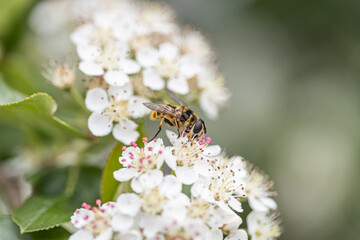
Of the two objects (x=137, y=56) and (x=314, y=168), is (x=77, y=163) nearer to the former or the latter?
(x=137, y=56)

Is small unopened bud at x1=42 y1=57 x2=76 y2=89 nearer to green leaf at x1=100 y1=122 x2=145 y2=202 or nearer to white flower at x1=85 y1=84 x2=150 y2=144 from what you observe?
white flower at x1=85 y1=84 x2=150 y2=144

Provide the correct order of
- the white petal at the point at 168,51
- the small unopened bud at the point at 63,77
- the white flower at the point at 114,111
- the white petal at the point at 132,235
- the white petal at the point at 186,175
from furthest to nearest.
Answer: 1. the white petal at the point at 168,51
2. the small unopened bud at the point at 63,77
3. the white flower at the point at 114,111
4. the white petal at the point at 186,175
5. the white petal at the point at 132,235

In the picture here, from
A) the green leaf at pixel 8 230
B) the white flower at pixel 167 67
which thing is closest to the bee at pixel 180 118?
the white flower at pixel 167 67

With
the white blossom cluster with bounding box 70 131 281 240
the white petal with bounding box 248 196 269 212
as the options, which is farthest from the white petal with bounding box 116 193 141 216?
the white petal with bounding box 248 196 269 212

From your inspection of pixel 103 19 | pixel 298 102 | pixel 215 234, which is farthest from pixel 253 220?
pixel 298 102

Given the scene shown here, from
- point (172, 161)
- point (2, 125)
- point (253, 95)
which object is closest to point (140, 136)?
point (172, 161)

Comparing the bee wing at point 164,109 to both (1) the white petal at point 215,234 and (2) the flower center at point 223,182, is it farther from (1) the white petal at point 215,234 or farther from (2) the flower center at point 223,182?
(1) the white petal at point 215,234

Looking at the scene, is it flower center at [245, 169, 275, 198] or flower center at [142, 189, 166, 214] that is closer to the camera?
flower center at [142, 189, 166, 214]
